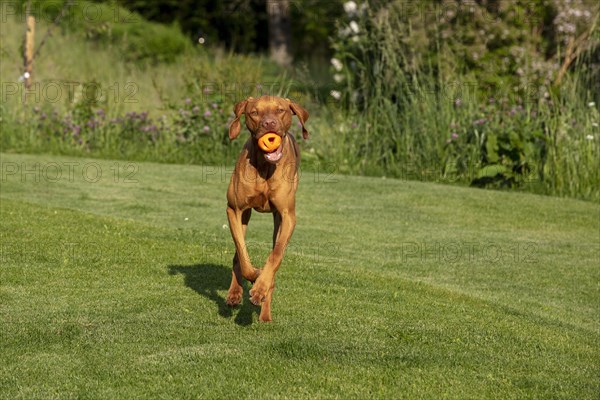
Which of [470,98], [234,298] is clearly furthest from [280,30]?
[234,298]

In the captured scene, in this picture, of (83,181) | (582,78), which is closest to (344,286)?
(83,181)

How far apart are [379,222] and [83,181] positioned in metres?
4.86

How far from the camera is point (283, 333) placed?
297 inches

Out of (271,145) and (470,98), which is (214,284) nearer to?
(271,145)

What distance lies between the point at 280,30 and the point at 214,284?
25921 millimetres

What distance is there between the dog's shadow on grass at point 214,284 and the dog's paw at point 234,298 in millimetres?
259

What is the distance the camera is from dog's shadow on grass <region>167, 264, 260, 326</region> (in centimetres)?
813

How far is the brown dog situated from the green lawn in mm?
512

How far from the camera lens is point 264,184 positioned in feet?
24.0

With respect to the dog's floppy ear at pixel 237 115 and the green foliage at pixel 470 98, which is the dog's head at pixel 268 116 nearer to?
the dog's floppy ear at pixel 237 115

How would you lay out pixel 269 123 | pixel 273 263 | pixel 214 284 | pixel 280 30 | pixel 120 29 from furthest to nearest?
pixel 280 30 < pixel 120 29 < pixel 214 284 < pixel 273 263 < pixel 269 123

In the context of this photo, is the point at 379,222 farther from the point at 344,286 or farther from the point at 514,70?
the point at 514,70

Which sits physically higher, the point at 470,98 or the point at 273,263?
the point at 470,98

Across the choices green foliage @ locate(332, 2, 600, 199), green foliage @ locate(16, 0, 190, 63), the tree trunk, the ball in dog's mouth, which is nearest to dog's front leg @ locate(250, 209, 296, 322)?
the ball in dog's mouth
